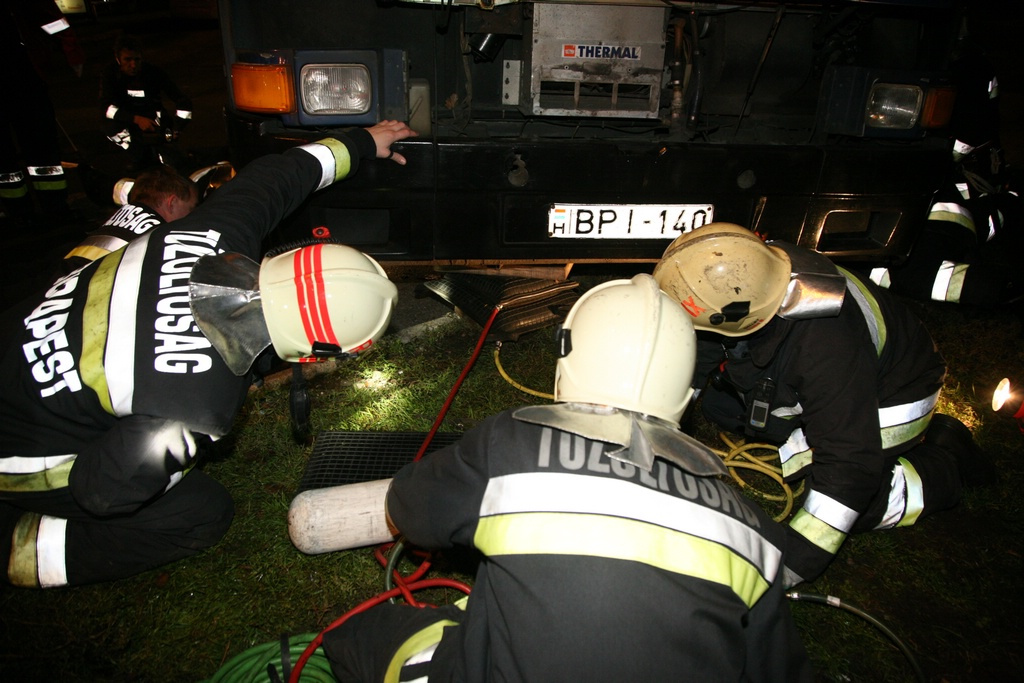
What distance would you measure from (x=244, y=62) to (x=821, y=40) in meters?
3.01

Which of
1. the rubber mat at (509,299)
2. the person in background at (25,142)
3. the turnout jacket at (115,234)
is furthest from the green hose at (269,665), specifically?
the person in background at (25,142)

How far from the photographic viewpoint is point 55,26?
20.9 feet

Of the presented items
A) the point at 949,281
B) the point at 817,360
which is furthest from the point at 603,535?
the point at 949,281

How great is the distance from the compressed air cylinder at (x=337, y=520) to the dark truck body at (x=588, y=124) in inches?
50.2

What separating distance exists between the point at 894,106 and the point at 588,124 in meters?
1.60

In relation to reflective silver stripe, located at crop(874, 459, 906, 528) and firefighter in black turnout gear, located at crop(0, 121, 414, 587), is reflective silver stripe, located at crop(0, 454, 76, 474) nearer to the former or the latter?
firefighter in black turnout gear, located at crop(0, 121, 414, 587)

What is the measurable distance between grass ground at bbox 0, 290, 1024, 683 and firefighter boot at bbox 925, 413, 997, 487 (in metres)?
0.07

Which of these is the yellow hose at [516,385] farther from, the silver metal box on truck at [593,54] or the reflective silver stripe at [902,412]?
the reflective silver stripe at [902,412]

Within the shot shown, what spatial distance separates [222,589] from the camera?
2.37 metres

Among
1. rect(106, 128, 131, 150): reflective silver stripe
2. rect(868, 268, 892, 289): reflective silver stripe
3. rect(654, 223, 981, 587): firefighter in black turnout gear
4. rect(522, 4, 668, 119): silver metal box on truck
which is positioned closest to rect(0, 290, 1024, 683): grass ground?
rect(654, 223, 981, 587): firefighter in black turnout gear

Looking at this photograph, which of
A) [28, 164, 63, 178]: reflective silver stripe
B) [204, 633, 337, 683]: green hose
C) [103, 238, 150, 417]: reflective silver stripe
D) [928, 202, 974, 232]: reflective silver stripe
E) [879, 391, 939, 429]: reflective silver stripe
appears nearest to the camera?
[103, 238, 150, 417]: reflective silver stripe

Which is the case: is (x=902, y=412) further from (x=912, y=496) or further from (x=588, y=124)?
(x=588, y=124)

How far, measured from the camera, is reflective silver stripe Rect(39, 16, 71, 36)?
630 cm

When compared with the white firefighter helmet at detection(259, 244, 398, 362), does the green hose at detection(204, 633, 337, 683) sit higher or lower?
lower
